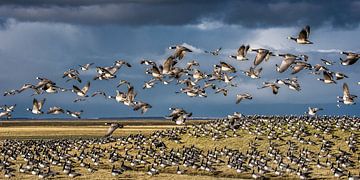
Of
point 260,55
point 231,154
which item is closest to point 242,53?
point 260,55

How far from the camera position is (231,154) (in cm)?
5934

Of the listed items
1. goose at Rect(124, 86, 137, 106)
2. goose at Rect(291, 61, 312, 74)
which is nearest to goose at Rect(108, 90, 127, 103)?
goose at Rect(124, 86, 137, 106)

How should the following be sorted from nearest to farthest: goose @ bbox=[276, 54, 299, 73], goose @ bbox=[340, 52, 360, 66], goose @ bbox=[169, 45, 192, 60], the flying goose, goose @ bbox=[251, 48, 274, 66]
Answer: goose @ bbox=[276, 54, 299, 73] < goose @ bbox=[251, 48, 274, 66] < goose @ bbox=[340, 52, 360, 66] < goose @ bbox=[169, 45, 192, 60] < the flying goose

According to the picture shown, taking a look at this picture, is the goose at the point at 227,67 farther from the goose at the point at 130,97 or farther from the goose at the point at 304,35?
the goose at the point at 304,35

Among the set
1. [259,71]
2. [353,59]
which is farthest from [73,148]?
[353,59]

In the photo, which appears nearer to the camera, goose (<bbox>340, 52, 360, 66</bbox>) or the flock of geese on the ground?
goose (<bbox>340, 52, 360, 66</bbox>)

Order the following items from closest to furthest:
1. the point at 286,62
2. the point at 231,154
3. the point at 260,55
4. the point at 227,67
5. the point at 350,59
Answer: the point at 286,62 < the point at 260,55 < the point at 350,59 < the point at 227,67 < the point at 231,154

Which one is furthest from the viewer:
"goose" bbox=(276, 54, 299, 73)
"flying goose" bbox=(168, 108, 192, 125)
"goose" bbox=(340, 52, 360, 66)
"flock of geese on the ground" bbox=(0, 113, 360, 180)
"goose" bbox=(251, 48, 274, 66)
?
"flock of geese on the ground" bbox=(0, 113, 360, 180)

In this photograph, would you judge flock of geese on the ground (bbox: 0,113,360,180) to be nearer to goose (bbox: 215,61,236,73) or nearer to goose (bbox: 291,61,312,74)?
goose (bbox: 215,61,236,73)

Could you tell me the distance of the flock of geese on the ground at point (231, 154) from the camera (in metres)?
53.2

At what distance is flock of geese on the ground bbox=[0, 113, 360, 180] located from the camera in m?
53.2

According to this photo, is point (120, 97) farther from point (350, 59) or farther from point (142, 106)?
point (350, 59)

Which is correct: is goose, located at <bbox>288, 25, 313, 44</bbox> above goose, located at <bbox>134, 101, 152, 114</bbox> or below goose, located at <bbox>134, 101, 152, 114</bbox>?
above

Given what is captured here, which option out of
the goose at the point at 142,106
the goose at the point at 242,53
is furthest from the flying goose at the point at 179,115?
the goose at the point at 242,53
